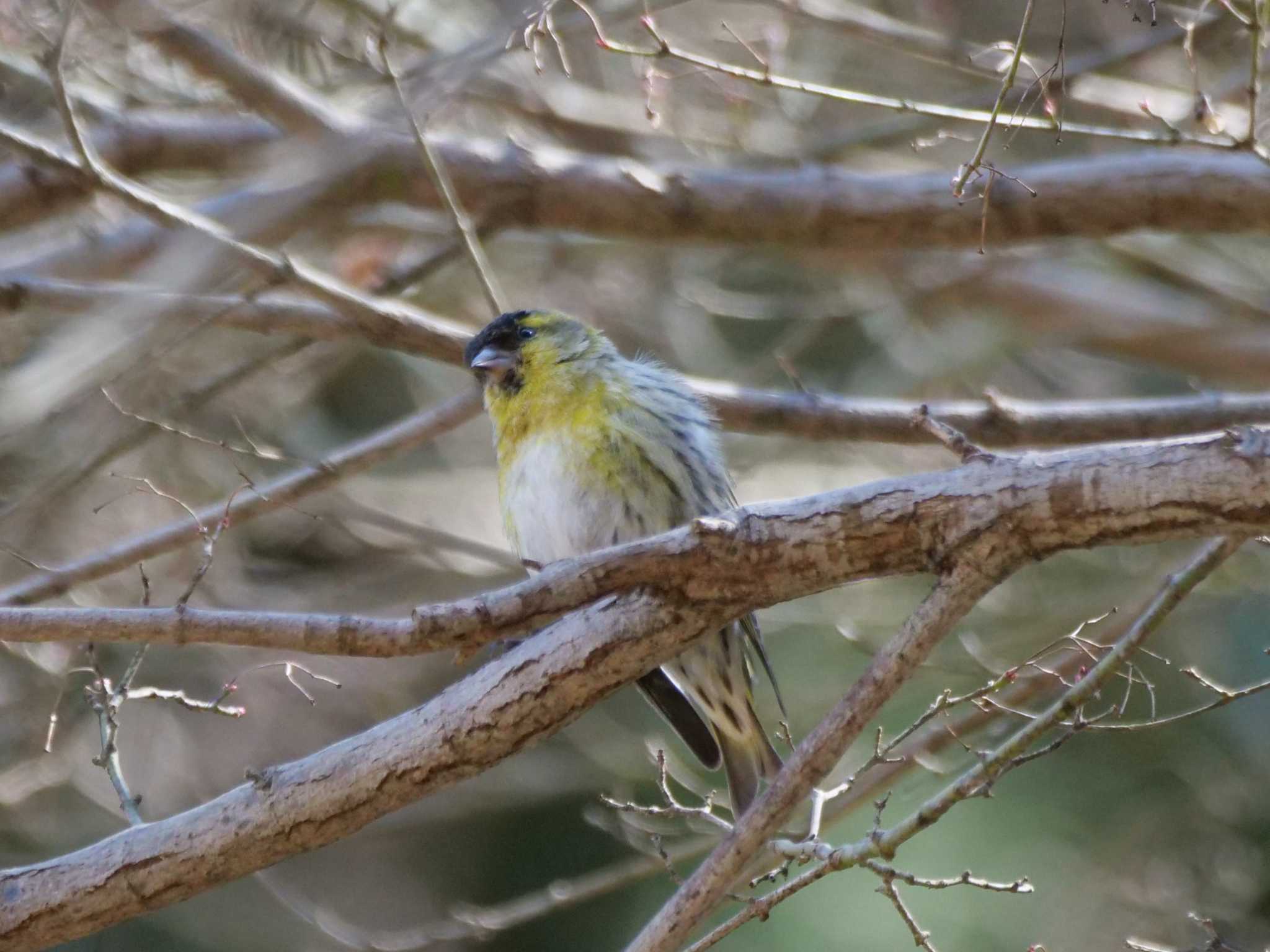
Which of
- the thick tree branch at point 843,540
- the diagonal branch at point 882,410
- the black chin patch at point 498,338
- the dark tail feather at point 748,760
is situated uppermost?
the black chin patch at point 498,338

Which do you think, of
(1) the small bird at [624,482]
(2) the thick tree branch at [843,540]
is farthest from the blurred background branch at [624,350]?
(1) the small bird at [624,482]

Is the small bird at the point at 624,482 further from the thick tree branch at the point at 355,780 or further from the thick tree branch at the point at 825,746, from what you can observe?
the thick tree branch at the point at 825,746

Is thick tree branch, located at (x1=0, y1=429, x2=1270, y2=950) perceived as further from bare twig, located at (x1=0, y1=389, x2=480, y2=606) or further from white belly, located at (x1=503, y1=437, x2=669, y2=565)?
white belly, located at (x1=503, y1=437, x2=669, y2=565)

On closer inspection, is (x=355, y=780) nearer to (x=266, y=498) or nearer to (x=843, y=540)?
(x=266, y=498)

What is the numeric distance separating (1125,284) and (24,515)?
5547 mm

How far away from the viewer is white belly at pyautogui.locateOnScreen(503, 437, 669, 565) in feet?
14.6

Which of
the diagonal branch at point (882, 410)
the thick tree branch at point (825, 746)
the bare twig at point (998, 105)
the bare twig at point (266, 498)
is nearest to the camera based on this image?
the thick tree branch at point (825, 746)

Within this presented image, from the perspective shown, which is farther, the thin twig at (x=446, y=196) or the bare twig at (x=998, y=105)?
the thin twig at (x=446, y=196)

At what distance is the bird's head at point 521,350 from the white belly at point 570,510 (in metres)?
0.39

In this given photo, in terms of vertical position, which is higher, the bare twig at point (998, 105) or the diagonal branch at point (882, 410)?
the diagonal branch at point (882, 410)

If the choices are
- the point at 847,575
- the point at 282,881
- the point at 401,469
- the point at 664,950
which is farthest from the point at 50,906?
the point at 401,469

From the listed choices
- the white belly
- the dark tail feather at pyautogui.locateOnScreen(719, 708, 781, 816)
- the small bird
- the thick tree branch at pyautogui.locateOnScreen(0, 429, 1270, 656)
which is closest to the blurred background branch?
the thick tree branch at pyautogui.locateOnScreen(0, 429, 1270, 656)

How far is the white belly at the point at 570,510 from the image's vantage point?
4453mm

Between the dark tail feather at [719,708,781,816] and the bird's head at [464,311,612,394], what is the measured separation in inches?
50.4
